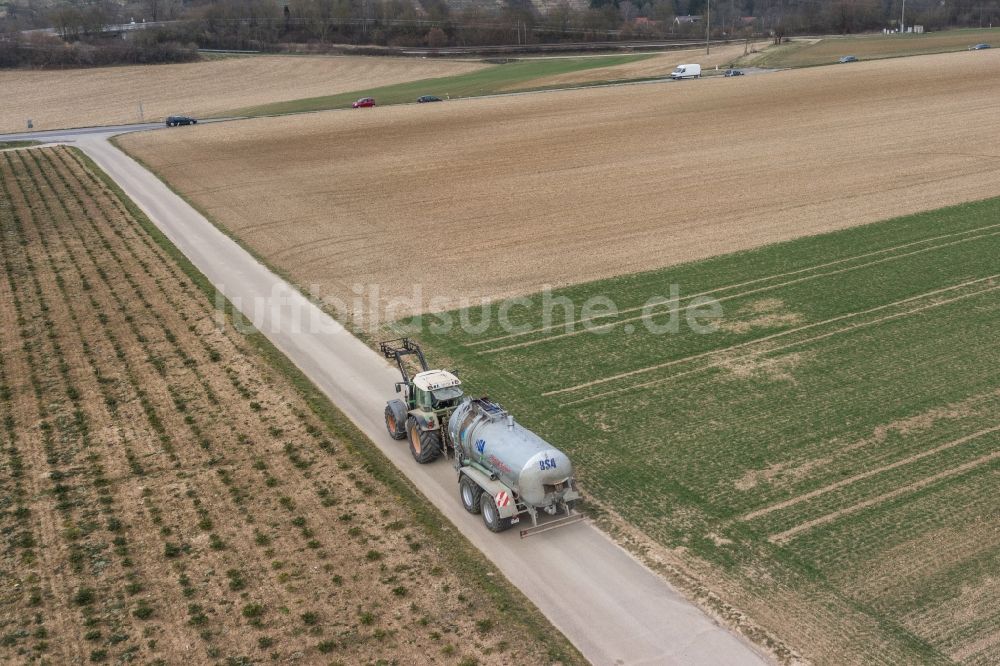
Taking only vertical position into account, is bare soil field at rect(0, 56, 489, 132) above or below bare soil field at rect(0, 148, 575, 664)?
above

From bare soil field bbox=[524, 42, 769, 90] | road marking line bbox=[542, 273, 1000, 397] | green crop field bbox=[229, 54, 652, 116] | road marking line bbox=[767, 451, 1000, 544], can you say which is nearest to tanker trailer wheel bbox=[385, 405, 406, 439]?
road marking line bbox=[542, 273, 1000, 397]

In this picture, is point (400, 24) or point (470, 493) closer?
point (470, 493)

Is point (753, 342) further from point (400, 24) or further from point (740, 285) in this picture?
point (400, 24)

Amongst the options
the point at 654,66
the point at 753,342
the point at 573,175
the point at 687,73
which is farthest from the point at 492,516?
the point at 654,66

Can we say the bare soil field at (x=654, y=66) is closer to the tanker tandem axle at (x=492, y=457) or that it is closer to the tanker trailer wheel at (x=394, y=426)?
the tanker trailer wheel at (x=394, y=426)

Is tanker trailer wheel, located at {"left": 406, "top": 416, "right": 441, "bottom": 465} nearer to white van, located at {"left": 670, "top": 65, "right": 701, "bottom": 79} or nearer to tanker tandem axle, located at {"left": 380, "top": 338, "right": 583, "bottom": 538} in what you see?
tanker tandem axle, located at {"left": 380, "top": 338, "right": 583, "bottom": 538}

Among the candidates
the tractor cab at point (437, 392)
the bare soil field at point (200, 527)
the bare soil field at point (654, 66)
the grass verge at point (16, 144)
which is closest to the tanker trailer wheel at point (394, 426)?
the bare soil field at point (200, 527)
